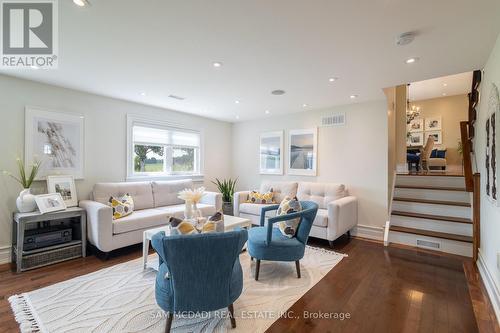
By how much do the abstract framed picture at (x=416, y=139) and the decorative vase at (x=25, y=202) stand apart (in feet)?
32.8

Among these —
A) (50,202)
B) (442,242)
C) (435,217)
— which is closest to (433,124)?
(435,217)

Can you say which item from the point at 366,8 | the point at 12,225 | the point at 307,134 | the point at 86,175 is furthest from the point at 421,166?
the point at 12,225

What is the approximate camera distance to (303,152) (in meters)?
4.98

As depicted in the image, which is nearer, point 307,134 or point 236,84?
point 236,84

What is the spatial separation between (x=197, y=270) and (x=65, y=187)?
115 inches

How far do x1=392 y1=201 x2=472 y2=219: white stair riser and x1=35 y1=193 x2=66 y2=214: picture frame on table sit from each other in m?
5.14

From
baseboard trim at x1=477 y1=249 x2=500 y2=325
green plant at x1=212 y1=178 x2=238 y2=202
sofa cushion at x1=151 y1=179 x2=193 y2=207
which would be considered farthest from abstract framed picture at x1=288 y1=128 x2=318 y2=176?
baseboard trim at x1=477 y1=249 x2=500 y2=325

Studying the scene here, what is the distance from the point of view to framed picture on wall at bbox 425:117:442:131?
313 inches

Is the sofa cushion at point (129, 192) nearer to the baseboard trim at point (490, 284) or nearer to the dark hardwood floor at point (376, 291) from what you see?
the dark hardwood floor at point (376, 291)

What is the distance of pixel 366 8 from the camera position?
1.68 metres

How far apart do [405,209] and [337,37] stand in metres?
3.40

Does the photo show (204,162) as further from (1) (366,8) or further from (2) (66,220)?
(1) (366,8)

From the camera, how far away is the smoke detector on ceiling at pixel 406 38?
2001mm

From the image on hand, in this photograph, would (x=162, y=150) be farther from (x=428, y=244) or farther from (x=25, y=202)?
(x=428, y=244)
